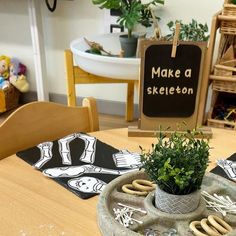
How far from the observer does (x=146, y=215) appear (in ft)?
2.10

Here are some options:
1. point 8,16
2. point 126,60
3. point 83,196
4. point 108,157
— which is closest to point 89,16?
point 8,16

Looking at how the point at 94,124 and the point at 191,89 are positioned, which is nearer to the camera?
the point at 191,89

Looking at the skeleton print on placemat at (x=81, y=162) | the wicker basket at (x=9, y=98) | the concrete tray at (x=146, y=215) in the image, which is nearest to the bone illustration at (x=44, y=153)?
the skeleton print on placemat at (x=81, y=162)

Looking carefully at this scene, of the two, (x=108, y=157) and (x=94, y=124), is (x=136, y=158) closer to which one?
(x=108, y=157)

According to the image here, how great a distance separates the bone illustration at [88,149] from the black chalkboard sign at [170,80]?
17cm

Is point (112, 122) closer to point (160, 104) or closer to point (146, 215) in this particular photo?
point (160, 104)

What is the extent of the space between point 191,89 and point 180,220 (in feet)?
1.57

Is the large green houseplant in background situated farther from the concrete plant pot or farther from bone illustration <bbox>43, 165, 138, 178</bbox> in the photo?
the concrete plant pot

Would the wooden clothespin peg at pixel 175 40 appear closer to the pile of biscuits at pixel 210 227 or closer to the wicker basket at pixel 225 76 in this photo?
the pile of biscuits at pixel 210 227

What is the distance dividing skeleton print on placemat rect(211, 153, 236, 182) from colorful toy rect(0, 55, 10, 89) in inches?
89.3

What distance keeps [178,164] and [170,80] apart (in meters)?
0.45

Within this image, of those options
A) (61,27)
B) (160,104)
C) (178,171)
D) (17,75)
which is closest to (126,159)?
(160,104)

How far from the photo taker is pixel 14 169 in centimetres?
84

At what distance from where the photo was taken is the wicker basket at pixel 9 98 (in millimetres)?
2799
